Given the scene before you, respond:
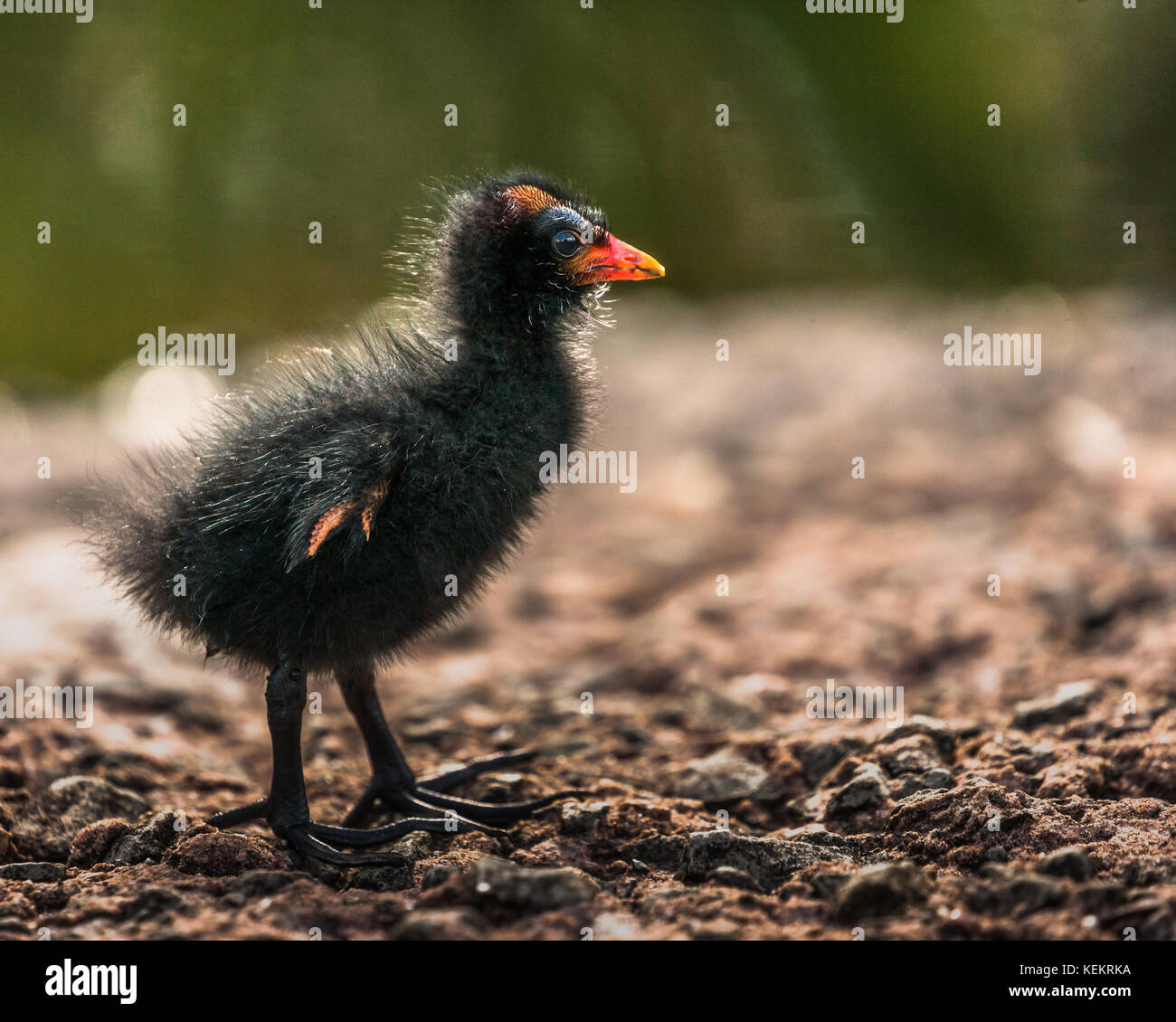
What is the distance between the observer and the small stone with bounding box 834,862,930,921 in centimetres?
280

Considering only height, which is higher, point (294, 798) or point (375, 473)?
point (375, 473)

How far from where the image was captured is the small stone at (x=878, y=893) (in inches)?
110

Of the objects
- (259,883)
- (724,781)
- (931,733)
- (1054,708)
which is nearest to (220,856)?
(259,883)

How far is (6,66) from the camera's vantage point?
8.82m

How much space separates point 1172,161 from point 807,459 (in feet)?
11.3

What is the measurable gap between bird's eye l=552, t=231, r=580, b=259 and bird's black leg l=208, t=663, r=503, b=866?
1.53 meters

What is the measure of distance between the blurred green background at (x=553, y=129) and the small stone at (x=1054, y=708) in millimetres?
5301

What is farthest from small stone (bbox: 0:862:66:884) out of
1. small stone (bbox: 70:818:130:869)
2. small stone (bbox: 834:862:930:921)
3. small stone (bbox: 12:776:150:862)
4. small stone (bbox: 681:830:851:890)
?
small stone (bbox: 834:862:930:921)

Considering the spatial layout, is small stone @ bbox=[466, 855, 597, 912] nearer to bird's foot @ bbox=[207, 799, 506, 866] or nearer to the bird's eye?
bird's foot @ bbox=[207, 799, 506, 866]

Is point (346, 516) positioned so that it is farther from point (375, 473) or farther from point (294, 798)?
point (294, 798)

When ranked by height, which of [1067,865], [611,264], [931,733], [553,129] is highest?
[553,129]

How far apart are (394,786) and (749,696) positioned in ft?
5.71

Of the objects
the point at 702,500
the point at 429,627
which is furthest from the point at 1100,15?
the point at 429,627

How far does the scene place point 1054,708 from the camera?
4254 millimetres
